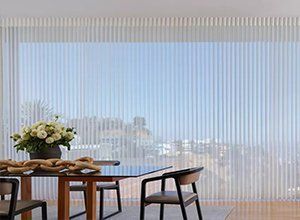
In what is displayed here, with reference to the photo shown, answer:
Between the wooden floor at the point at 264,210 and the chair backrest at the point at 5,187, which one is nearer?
the chair backrest at the point at 5,187

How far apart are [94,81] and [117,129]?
2.37 feet

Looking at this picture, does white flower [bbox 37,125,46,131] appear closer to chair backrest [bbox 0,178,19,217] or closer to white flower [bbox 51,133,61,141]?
white flower [bbox 51,133,61,141]

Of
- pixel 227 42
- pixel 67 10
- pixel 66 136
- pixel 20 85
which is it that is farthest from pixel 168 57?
pixel 66 136

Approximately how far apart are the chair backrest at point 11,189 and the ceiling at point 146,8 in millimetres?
3086

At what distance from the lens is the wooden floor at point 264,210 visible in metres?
7.00

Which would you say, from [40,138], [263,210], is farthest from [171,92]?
[40,138]

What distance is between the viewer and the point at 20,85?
334 inches

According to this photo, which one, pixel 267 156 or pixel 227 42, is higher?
pixel 227 42

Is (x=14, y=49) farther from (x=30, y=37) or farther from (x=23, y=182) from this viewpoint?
(x=23, y=182)

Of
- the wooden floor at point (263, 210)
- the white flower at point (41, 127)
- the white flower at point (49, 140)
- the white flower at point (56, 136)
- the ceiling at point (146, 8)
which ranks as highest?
the ceiling at point (146, 8)

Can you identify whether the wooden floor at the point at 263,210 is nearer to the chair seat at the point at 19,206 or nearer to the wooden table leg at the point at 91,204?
the wooden table leg at the point at 91,204

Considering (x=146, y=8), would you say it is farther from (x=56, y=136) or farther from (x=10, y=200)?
(x=10, y=200)

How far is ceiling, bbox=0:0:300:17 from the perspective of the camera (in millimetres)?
7262

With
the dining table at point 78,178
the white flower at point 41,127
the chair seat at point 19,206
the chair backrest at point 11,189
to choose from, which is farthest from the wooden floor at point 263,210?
the chair backrest at point 11,189
